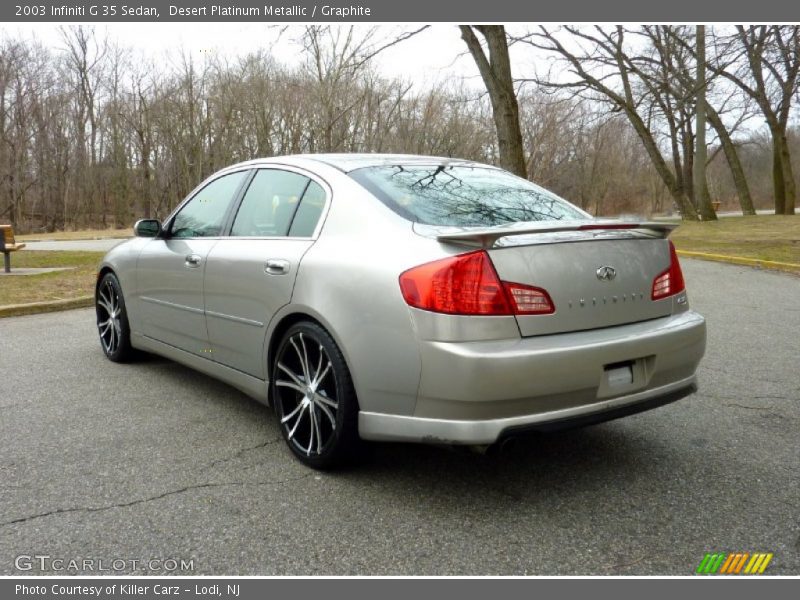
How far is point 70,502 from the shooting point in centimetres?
308

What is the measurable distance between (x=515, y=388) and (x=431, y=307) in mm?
461

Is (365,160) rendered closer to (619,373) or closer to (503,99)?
(619,373)

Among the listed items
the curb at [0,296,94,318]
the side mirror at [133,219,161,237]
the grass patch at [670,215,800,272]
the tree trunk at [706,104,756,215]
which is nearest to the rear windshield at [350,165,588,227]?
the side mirror at [133,219,161,237]

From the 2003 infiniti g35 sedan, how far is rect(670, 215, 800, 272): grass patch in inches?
405

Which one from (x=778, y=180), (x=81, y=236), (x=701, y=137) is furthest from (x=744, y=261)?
(x=81, y=236)

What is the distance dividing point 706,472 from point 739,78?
2964cm

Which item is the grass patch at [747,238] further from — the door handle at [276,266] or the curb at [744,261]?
the door handle at [276,266]

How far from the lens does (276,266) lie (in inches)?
143

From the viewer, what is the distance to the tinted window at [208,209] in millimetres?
4465

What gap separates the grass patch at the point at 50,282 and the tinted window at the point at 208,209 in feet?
16.5

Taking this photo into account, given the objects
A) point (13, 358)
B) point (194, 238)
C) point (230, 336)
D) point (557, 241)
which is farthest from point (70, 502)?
point (13, 358)

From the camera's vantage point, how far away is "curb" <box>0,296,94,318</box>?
27.6 ft

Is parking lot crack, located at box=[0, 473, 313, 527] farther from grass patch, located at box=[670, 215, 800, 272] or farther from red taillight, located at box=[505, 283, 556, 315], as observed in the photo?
grass patch, located at box=[670, 215, 800, 272]

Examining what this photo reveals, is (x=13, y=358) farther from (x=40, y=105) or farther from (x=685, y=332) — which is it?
(x=40, y=105)
